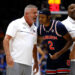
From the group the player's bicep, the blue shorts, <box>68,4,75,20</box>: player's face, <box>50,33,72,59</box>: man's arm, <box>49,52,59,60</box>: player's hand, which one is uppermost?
<box>68,4,75,20</box>: player's face

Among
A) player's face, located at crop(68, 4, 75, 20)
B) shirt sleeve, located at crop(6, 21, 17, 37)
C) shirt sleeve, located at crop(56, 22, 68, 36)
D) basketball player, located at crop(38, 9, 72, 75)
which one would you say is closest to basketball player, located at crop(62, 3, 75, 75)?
player's face, located at crop(68, 4, 75, 20)

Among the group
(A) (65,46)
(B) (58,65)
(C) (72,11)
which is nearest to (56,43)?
(A) (65,46)

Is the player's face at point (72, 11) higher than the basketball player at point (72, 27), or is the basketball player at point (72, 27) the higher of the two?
the player's face at point (72, 11)

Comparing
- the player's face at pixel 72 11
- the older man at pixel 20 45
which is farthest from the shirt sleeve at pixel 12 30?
the player's face at pixel 72 11

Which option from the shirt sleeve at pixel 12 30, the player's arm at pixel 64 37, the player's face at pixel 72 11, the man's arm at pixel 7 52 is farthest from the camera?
the player's face at pixel 72 11

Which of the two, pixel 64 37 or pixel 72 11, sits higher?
pixel 72 11

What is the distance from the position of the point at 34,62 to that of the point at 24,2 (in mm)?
8822

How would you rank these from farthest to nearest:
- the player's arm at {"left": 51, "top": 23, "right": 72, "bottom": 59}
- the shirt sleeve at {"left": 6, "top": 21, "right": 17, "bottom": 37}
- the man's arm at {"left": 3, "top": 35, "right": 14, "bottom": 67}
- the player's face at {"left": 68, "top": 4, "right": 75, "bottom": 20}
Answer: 1. the player's face at {"left": 68, "top": 4, "right": 75, "bottom": 20}
2. the player's arm at {"left": 51, "top": 23, "right": 72, "bottom": 59}
3. the shirt sleeve at {"left": 6, "top": 21, "right": 17, "bottom": 37}
4. the man's arm at {"left": 3, "top": 35, "right": 14, "bottom": 67}

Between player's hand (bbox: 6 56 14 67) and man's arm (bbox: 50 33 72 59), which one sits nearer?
player's hand (bbox: 6 56 14 67)

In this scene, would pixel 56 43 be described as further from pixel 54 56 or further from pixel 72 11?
pixel 72 11

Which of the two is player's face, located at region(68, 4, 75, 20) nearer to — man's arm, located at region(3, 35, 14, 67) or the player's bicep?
the player's bicep

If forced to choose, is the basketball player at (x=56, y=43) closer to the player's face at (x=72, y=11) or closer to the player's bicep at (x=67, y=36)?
the player's bicep at (x=67, y=36)

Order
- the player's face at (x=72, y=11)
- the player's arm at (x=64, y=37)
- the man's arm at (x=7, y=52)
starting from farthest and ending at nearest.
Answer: the player's face at (x=72, y=11) < the player's arm at (x=64, y=37) < the man's arm at (x=7, y=52)

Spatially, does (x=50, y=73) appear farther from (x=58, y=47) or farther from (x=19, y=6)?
(x=19, y=6)
